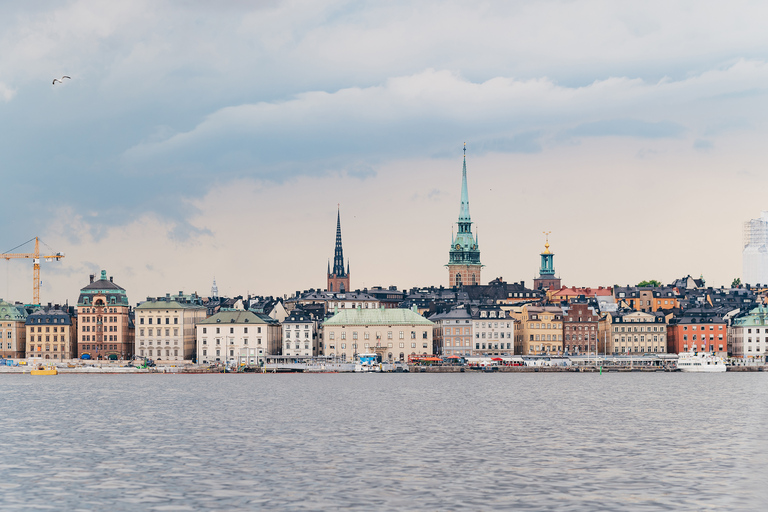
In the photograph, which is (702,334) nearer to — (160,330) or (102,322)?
(160,330)

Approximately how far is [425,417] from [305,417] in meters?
6.11

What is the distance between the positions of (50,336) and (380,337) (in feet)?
156

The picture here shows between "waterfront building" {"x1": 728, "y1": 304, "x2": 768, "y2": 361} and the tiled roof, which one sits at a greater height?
the tiled roof

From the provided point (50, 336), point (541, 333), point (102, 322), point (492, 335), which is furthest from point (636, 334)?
point (50, 336)

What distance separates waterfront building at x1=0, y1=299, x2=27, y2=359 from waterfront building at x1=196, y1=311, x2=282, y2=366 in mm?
28647

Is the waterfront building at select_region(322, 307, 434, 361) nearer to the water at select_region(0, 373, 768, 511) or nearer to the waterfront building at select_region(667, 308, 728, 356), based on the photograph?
the waterfront building at select_region(667, 308, 728, 356)

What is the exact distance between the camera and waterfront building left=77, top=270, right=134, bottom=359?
556 ft

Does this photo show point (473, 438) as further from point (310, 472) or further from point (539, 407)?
point (539, 407)

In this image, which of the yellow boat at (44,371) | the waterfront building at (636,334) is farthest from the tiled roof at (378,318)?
the yellow boat at (44,371)

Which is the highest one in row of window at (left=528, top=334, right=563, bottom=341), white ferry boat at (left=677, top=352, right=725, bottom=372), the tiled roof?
the tiled roof

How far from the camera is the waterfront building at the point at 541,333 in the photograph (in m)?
168

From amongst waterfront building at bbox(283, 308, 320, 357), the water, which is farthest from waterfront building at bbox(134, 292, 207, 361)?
the water

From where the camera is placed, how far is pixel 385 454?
141ft

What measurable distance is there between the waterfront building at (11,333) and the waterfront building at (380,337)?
45559 millimetres
